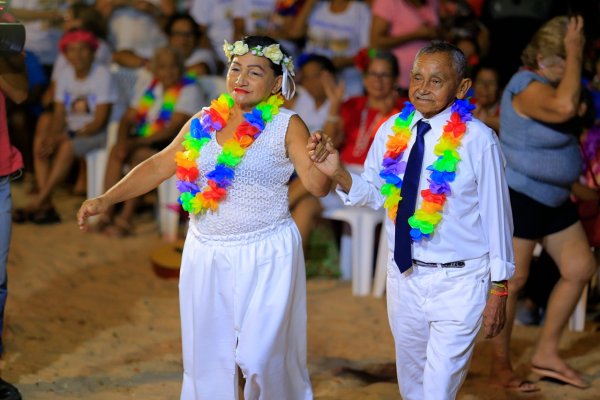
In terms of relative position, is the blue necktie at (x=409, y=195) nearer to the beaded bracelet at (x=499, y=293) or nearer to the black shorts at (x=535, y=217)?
the beaded bracelet at (x=499, y=293)

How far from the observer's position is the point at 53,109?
28.2 feet

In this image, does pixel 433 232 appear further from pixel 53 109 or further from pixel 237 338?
pixel 53 109

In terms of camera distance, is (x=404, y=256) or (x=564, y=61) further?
(x=564, y=61)

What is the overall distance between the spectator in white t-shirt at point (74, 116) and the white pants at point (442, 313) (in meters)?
4.96

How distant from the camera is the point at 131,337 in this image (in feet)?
19.0

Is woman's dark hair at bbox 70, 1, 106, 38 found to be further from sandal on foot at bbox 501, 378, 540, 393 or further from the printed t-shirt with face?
sandal on foot at bbox 501, 378, 540, 393

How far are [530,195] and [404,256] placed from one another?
1.31m

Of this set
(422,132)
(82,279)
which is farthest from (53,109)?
(422,132)

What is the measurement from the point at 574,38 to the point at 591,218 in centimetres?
142

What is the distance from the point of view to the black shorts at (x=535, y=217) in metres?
4.89

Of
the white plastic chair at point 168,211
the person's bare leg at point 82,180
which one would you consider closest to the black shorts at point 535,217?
the white plastic chair at point 168,211

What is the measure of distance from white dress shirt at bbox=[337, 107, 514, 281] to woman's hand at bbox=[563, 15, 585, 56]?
3.44 ft

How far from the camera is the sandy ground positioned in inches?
199

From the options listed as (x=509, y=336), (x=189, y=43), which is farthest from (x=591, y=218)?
(x=189, y=43)
